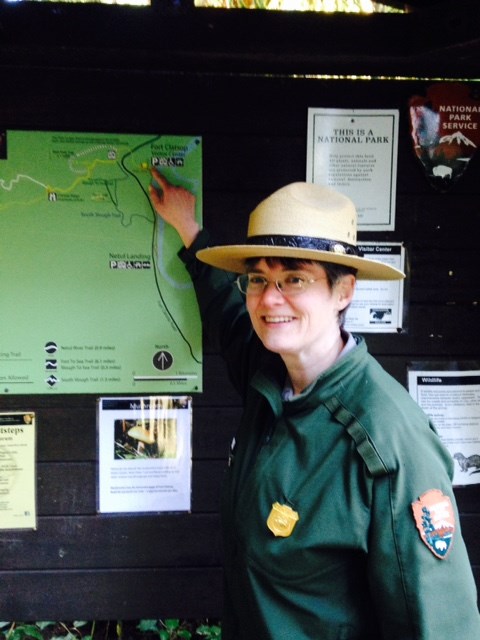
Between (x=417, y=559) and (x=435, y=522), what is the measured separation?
9cm

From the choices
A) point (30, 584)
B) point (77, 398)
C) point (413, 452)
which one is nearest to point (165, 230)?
point (77, 398)

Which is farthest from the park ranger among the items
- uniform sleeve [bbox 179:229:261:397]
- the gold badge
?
uniform sleeve [bbox 179:229:261:397]

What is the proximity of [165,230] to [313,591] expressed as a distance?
120 cm

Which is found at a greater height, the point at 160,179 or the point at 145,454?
the point at 160,179

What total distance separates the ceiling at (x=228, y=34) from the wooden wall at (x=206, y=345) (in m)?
0.15

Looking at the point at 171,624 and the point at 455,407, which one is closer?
the point at 455,407

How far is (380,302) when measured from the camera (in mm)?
2049

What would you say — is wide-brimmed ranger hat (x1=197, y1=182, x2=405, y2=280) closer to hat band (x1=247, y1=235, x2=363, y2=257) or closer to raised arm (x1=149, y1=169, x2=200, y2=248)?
hat band (x1=247, y1=235, x2=363, y2=257)

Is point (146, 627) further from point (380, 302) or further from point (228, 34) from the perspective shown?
point (228, 34)

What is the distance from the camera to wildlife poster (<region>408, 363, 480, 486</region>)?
82.4 inches

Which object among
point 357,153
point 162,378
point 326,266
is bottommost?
point 162,378

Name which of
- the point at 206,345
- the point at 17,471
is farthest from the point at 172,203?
the point at 17,471

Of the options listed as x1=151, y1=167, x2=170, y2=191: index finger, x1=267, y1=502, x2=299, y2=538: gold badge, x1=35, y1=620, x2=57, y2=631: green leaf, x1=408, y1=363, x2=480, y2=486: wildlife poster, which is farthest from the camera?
x1=35, y1=620, x2=57, y2=631: green leaf

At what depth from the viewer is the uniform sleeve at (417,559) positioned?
1230 mm
